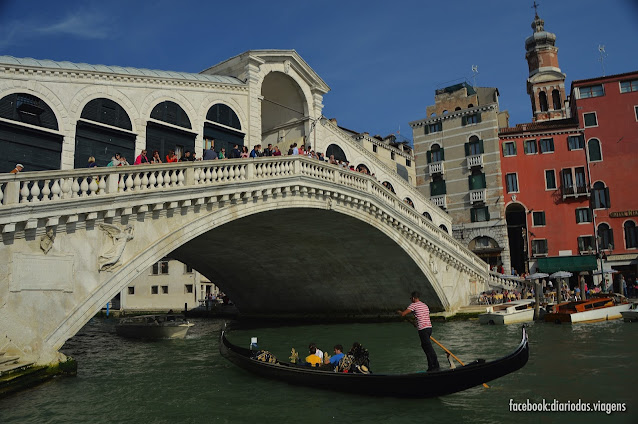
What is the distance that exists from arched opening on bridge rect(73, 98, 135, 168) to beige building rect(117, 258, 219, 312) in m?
23.1

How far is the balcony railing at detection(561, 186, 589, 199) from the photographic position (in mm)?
25594

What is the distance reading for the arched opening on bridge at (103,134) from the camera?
11.8m

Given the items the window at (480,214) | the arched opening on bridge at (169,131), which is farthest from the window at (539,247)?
the arched opening on bridge at (169,131)

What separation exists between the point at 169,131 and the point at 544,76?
3172 cm

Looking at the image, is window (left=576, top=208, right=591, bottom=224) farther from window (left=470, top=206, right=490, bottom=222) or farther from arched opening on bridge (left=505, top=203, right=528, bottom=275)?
window (left=470, top=206, right=490, bottom=222)

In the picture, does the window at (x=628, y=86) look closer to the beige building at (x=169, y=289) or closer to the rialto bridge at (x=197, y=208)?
the rialto bridge at (x=197, y=208)

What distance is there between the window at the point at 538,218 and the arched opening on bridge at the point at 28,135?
23753 mm

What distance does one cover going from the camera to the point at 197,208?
35.9 ft

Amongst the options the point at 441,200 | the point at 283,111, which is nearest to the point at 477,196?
the point at 441,200

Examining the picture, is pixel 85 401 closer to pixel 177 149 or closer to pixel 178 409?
pixel 178 409

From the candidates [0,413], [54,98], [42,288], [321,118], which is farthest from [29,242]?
[321,118]

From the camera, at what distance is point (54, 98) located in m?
11.3

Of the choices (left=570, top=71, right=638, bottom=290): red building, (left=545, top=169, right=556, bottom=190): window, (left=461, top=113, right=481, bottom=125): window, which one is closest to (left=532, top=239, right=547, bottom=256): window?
(left=570, top=71, right=638, bottom=290): red building

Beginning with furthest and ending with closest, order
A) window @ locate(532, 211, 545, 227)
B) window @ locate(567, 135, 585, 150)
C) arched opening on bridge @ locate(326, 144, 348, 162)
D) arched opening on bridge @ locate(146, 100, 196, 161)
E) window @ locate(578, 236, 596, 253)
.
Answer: window @ locate(532, 211, 545, 227), window @ locate(567, 135, 585, 150), window @ locate(578, 236, 596, 253), arched opening on bridge @ locate(326, 144, 348, 162), arched opening on bridge @ locate(146, 100, 196, 161)
